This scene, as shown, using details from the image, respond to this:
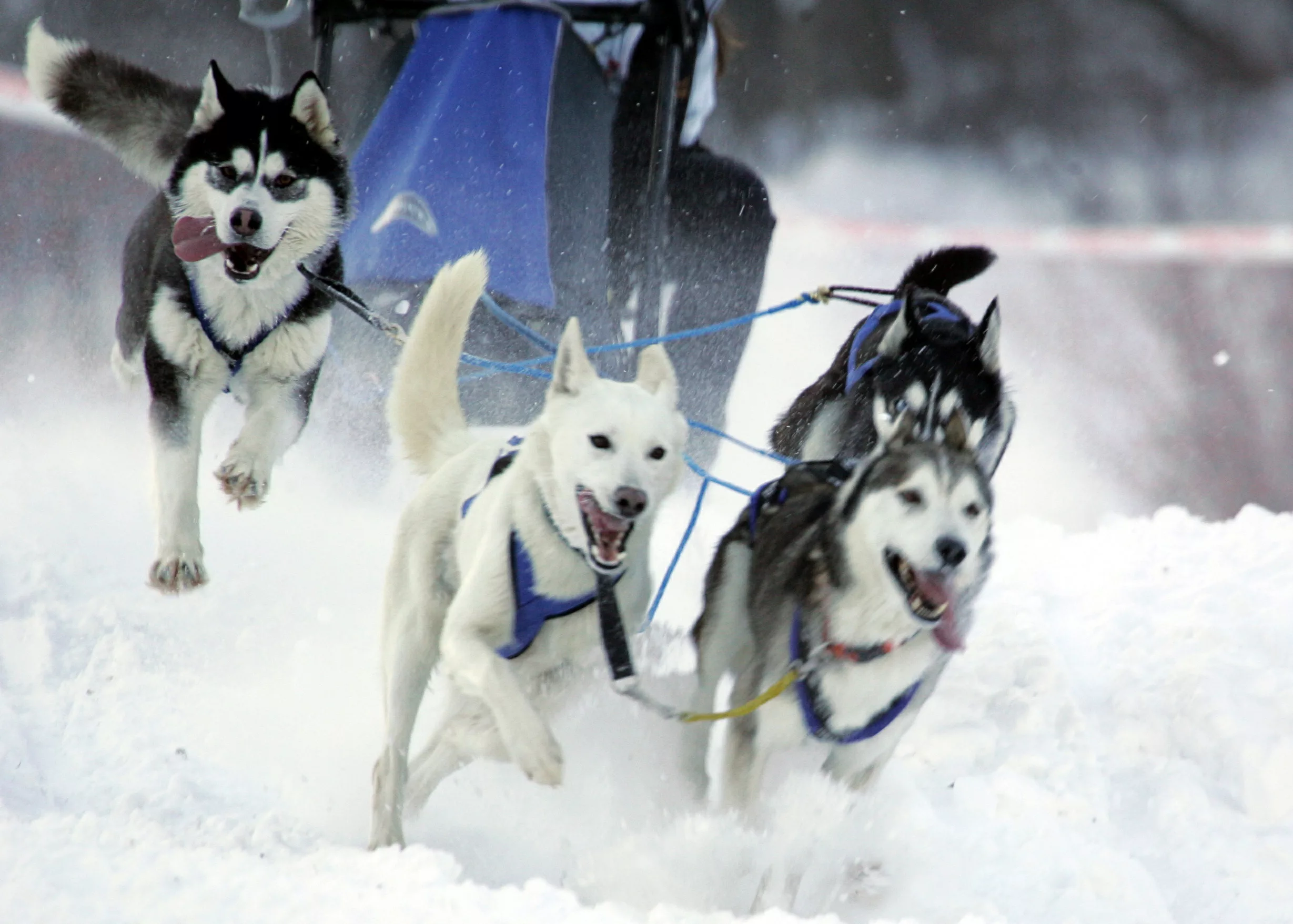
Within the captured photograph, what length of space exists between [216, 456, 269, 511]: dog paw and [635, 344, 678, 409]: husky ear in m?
0.89

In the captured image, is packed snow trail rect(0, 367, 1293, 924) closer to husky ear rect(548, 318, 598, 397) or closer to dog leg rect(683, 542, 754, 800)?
dog leg rect(683, 542, 754, 800)

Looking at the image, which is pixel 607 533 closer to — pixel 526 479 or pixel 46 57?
pixel 526 479

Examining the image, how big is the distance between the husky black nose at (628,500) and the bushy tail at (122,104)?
1458mm

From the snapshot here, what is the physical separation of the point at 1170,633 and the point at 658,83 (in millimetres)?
2297

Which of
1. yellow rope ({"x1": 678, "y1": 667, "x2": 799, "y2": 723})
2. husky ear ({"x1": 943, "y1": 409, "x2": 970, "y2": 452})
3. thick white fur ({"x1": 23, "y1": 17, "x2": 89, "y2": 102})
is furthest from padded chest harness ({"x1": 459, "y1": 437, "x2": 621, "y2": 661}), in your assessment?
thick white fur ({"x1": 23, "y1": 17, "x2": 89, "y2": 102})

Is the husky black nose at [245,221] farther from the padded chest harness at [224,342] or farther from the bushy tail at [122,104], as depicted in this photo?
the bushy tail at [122,104]

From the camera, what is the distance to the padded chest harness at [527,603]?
210 centimetres

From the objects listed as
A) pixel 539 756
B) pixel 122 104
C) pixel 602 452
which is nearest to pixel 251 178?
pixel 122 104

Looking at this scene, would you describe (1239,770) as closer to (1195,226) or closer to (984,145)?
(1195,226)

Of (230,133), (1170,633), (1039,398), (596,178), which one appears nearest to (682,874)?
(230,133)

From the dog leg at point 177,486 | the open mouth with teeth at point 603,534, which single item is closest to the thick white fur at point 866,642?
the open mouth with teeth at point 603,534

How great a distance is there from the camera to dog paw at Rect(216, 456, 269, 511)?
252 cm

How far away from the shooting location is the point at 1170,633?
3.40 m

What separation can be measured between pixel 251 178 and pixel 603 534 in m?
1.13
